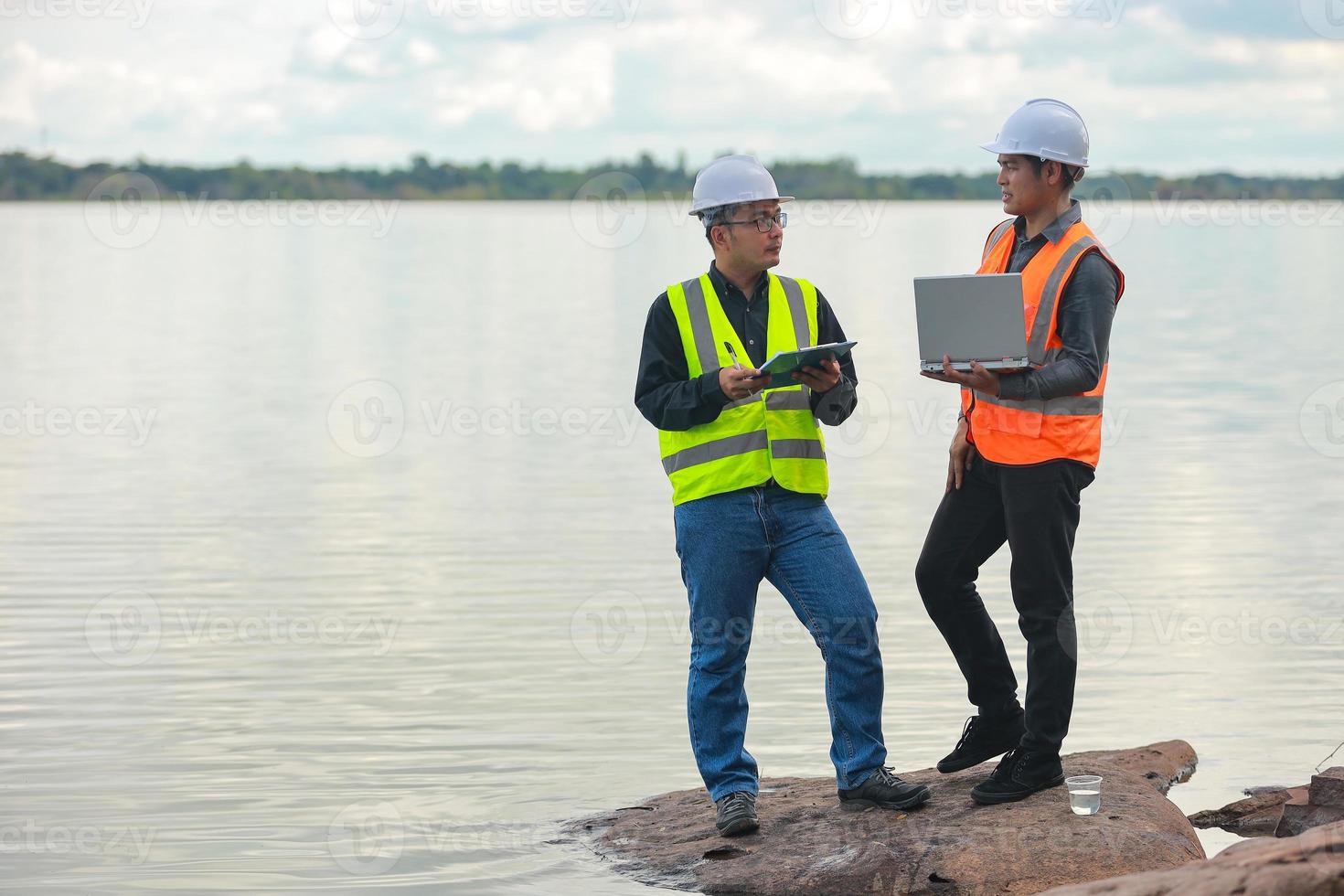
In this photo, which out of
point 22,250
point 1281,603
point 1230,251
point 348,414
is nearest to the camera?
point 1281,603

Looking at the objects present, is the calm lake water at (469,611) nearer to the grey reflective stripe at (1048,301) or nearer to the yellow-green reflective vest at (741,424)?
the yellow-green reflective vest at (741,424)

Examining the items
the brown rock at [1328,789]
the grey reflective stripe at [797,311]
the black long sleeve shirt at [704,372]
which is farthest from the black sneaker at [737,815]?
the brown rock at [1328,789]

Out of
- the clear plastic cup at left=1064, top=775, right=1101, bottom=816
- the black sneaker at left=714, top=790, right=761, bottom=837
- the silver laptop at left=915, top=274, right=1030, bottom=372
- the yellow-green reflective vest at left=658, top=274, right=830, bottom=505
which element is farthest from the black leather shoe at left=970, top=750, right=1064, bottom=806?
the silver laptop at left=915, top=274, right=1030, bottom=372

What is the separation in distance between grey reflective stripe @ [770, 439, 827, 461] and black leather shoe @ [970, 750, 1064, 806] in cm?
123

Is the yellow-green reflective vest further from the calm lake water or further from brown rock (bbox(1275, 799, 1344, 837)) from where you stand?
brown rock (bbox(1275, 799, 1344, 837))

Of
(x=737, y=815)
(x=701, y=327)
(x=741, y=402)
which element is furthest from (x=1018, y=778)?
(x=701, y=327)

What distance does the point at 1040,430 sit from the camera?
6203 mm

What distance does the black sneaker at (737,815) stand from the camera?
21.0ft

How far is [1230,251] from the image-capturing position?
96.7 meters

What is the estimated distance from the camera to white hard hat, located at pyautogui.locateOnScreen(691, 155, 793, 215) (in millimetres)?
6320

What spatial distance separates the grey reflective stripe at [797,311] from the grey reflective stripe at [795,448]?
1.07ft

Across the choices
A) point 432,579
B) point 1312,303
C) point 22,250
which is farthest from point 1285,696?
point 22,250

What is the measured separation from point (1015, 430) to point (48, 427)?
53.6 ft

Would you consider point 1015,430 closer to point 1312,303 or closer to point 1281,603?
point 1281,603
